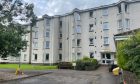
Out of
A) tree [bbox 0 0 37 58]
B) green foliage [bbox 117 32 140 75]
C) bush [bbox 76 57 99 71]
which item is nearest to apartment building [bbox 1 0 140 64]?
bush [bbox 76 57 99 71]

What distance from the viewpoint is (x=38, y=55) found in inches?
2432

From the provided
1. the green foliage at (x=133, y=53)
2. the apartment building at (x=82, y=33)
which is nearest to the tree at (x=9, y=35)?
the green foliage at (x=133, y=53)

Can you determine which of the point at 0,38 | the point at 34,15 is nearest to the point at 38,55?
the point at 34,15

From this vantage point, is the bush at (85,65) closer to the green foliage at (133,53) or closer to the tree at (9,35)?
the tree at (9,35)

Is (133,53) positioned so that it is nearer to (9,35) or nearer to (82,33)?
(9,35)

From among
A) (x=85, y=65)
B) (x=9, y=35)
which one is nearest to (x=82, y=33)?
(x=85, y=65)

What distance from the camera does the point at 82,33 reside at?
5425 cm

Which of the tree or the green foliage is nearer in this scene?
the green foliage

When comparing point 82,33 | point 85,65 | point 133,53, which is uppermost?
point 82,33

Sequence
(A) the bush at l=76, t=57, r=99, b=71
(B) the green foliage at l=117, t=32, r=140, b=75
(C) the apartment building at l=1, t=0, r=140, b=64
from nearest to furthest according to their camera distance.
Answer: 1. (B) the green foliage at l=117, t=32, r=140, b=75
2. (A) the bush at l=76, t=57, r=99, b=71
3. (C) the apartment building at l=1, t=0, r=140, b=64

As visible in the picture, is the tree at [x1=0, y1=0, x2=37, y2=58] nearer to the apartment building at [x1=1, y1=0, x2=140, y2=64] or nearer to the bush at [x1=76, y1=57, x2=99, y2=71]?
the bush at [x1=76, y1=57, x2=99, y2=71]

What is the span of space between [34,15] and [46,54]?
23.8 m

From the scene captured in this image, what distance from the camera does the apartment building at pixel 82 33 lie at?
47438 millimetres

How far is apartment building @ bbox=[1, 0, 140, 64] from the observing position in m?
47.4
